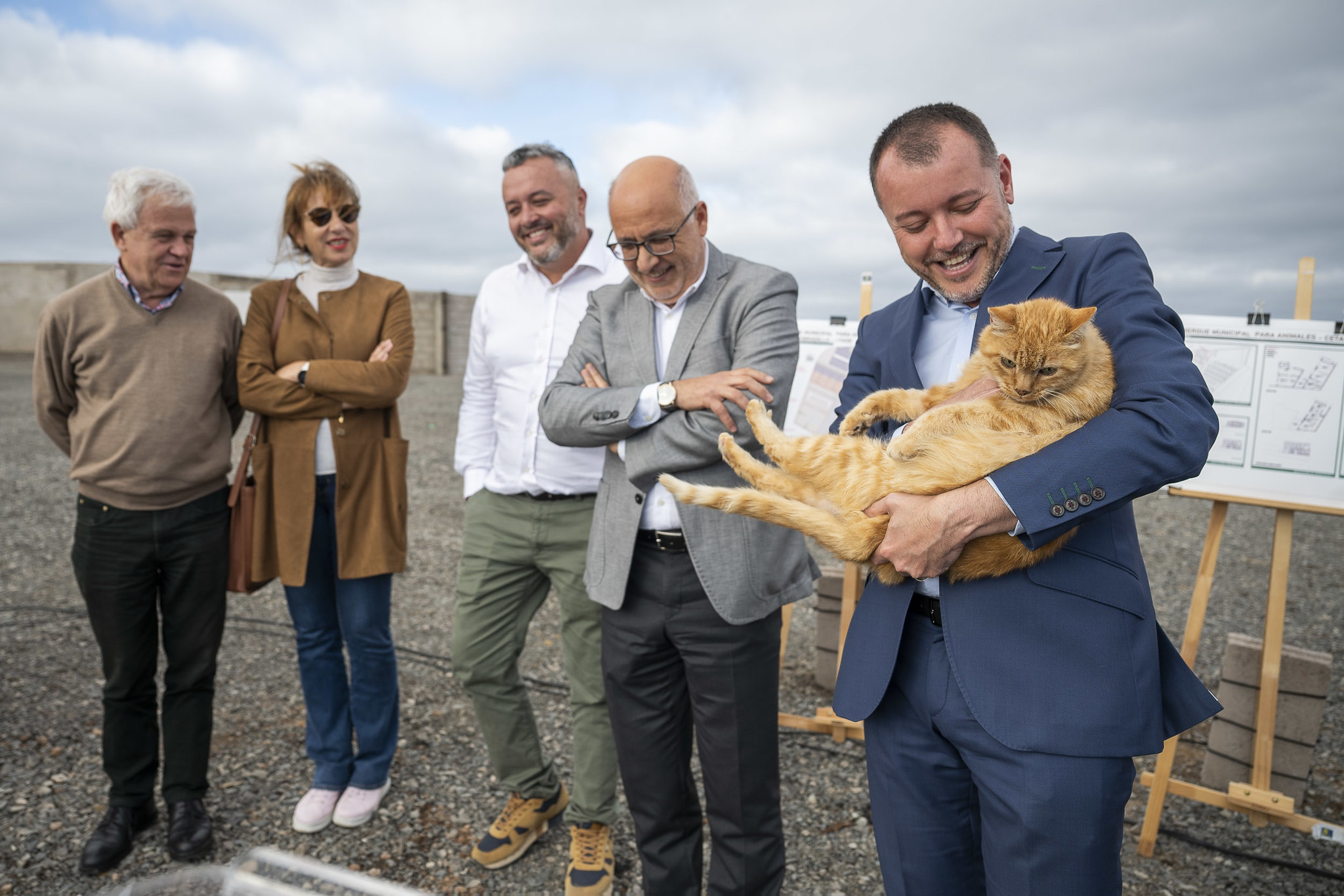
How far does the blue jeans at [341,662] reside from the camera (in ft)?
11.5

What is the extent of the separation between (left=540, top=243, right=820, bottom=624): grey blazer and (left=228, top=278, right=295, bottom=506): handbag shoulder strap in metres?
1.58

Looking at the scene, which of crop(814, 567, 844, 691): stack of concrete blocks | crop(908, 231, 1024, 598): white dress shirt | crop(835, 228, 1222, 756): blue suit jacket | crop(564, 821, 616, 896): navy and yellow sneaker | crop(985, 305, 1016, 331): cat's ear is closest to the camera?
crop(835, 228, 1222, 756): blue suit jacket

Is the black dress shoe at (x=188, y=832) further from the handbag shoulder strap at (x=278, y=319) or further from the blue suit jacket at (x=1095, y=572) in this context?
the blue suit jacket at (x=1095, y=572)

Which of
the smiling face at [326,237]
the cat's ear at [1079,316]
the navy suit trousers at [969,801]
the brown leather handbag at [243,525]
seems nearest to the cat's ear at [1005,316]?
the cat's ear at [1079,316]

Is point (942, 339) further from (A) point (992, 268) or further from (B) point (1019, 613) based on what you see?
(B) point (1019, 613)

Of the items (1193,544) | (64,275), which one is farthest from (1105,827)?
(64,275)

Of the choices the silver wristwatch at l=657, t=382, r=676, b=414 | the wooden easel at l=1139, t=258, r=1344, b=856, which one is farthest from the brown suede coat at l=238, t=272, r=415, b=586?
the wooden easel at l=1139, t=258, r=1344, b=856

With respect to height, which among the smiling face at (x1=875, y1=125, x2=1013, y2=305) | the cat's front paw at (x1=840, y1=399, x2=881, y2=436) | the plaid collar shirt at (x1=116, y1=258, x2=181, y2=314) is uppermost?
the smiling face at (x1=875, y1=125, x2=1013, y2=305)

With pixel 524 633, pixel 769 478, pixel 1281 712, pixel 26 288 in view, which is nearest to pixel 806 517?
pixel 769 478

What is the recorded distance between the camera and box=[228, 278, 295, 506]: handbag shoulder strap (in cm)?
344

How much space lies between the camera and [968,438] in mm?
1739

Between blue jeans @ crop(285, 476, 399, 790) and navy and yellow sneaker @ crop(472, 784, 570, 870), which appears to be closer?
navy and yellow sneaker @ crop(472, 784, 570, 870)

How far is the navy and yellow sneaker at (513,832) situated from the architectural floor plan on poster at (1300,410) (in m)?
3.84

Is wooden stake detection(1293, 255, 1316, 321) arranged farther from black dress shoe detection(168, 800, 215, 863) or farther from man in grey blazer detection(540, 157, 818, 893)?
black dress shoe detection(168, 800, 215, 863)
